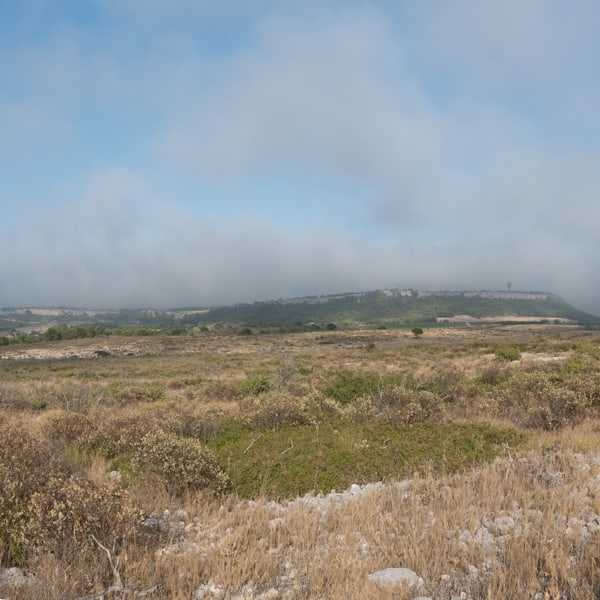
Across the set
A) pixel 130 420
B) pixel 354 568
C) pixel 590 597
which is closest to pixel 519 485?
pixel 590 597

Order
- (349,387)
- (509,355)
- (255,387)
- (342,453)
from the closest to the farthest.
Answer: (342,453) → (349,387) → (255,387) → (509,355)

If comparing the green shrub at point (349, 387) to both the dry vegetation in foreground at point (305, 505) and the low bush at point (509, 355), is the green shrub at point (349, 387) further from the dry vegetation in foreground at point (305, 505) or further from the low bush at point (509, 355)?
the low bush at point (509, 355)

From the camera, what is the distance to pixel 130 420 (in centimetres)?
963

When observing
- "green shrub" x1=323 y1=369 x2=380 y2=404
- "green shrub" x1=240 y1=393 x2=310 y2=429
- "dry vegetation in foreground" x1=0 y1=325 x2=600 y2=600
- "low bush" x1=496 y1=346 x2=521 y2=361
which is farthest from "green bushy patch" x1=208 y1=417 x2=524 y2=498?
"low bush" x1=496 y1=346 x2=521 y2=361

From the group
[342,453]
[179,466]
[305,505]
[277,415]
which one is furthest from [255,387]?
[305,505]

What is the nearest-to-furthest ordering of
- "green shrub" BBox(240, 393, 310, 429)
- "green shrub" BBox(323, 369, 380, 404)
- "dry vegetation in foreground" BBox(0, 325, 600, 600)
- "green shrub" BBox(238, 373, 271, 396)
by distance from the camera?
"dry vegetation in foreground" BBox(0, 325, 600, 600)
"green shrub" BBox(240, 393, 310, 429)
"green shrub" BBox(323, 369, 380, 404)
"green shrub" BBox(238, 373, 271, 396)

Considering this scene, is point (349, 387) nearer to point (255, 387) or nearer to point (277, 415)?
point (255, 387)

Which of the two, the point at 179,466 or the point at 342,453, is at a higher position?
the point at 179,466

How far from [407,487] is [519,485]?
1515mm

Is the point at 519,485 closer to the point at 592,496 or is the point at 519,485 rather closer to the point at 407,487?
the point at 592,496

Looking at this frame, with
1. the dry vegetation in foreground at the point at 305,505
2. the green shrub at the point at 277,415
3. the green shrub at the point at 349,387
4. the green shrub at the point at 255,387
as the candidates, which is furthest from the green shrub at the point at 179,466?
the green shrub at the point at 255,387

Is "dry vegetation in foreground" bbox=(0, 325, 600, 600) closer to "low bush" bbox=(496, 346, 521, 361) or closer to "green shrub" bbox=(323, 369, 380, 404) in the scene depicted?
"green shrub" bbox=(323, 369, 380, 404)

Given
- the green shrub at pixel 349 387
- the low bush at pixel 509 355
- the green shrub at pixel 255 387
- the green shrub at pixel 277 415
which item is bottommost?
the low bush at pixel 509 355

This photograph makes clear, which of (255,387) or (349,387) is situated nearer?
(349,387)
